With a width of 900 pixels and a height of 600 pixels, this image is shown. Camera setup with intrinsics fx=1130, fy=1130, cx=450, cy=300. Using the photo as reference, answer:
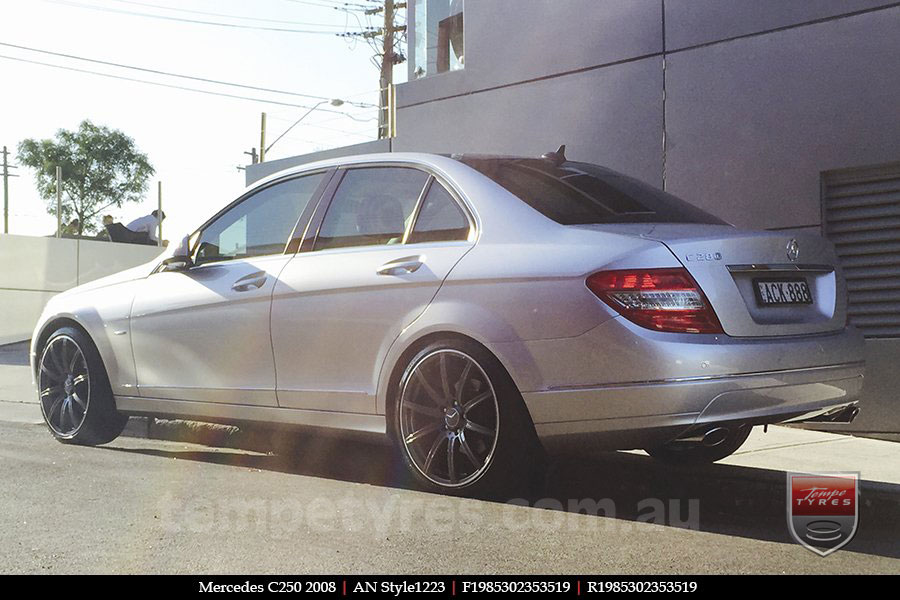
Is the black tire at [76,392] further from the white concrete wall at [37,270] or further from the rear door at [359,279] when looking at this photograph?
the white concrete wall at [37,270]

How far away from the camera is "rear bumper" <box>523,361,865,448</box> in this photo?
14.8 ft

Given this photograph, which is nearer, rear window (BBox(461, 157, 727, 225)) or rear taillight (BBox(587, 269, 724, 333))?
rear taillight (BBox(587, 269, 724, 333))

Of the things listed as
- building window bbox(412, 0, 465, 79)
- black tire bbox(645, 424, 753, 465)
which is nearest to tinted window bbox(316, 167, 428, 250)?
Answer: black tire bbox(645, 424, 753, 465)

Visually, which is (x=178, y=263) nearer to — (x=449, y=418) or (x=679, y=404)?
(x=449, y=418)

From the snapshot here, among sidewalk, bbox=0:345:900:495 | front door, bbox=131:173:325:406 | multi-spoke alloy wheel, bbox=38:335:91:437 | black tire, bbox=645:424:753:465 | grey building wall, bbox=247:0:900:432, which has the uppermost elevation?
grey building wall, bbox=247:0:900:432

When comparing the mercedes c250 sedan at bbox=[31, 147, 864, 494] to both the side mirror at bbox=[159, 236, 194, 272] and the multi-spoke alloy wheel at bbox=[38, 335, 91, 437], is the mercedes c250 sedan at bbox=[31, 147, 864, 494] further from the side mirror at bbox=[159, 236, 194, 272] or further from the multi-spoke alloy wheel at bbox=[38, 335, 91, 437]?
the multi-spoke alloy wheel at bbox=[38, 335, 91, 437]

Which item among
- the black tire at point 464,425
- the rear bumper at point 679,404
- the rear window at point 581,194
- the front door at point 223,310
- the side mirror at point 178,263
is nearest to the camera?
the rear bumper at point 679,404

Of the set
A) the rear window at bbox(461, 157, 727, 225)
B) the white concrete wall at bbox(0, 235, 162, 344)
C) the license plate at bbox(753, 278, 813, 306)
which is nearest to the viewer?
the license plate at bbox(753, 278, 813, 306)

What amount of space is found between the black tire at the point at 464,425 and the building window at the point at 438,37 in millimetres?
7955

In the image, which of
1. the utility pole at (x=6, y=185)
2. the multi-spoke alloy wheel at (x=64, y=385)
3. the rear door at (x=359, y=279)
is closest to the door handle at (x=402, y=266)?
the rear door at (x=359, y=279)

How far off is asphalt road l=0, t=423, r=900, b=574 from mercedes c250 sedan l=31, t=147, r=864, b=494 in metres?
0.31

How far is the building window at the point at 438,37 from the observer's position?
42.3 ft

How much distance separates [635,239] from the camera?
4.72m
